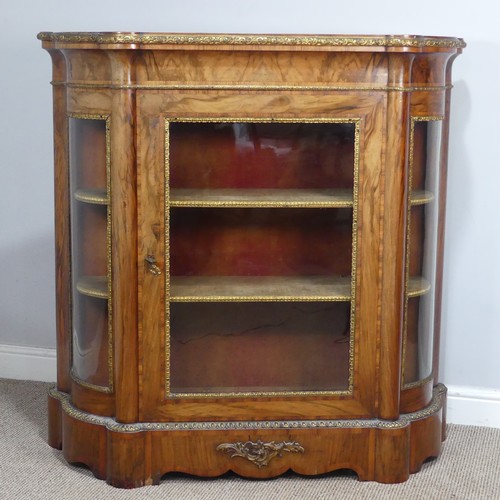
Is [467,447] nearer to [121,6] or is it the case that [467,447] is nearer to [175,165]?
[175,165]

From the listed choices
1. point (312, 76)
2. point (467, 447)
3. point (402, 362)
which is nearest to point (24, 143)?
point (312, 76)

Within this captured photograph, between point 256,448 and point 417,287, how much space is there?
0.54 meters

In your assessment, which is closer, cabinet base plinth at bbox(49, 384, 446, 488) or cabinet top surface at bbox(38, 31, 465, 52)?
cabinet top surface at bbox(38, 31, 465, 52)

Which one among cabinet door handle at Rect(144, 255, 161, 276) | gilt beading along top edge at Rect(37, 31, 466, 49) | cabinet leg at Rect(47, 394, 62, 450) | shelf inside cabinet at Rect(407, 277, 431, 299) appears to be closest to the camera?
gilt beading along top edge at Rect(37, 31, 466, 49)

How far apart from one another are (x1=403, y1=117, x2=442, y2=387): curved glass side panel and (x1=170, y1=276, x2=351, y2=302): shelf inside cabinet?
7.1 inches

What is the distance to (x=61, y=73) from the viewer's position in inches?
98.6

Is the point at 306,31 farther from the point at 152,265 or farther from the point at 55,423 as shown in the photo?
the point at 55,423

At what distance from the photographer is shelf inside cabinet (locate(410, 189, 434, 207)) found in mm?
2449

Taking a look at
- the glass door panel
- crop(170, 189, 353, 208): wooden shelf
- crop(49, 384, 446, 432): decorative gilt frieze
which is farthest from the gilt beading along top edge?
crop(49, 384, 446, 432): decorative gilt frieze

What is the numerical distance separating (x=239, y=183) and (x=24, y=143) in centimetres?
95

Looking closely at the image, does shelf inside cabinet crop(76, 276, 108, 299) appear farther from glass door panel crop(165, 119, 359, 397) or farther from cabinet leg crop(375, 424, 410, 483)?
cabinet leg crop(375, 424, 410, 483)

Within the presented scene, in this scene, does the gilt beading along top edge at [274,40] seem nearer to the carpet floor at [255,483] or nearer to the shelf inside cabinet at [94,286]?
the shelf inside cabinet at [94,286]

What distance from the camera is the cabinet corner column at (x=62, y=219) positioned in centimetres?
252

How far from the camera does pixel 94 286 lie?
97.4 inches
